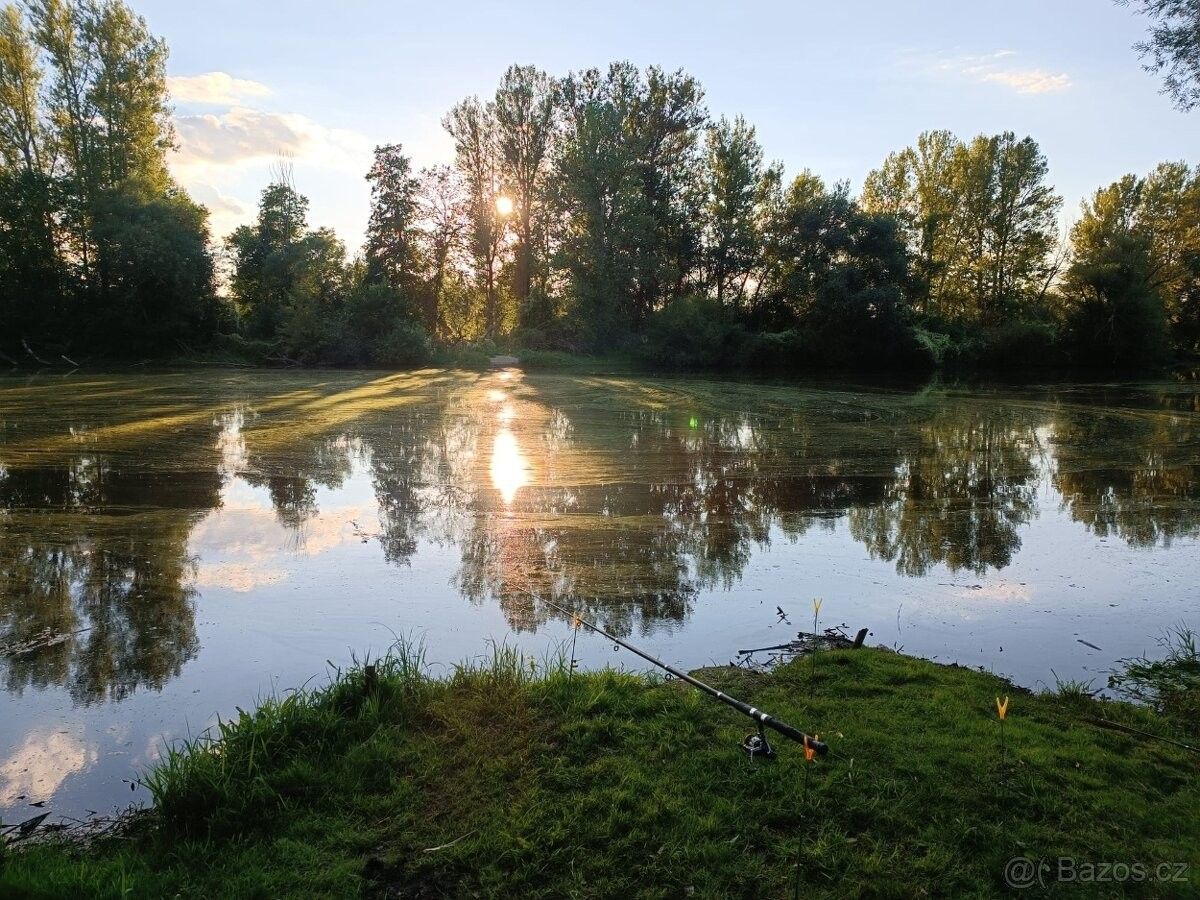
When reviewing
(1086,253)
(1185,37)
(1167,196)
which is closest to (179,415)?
(1185,37)

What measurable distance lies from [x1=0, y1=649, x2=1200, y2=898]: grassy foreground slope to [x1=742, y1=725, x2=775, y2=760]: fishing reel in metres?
0.04

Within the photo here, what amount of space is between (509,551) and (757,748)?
11.5ft

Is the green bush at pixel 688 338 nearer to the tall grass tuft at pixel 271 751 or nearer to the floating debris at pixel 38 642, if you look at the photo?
the floating debris at pixel 38 642

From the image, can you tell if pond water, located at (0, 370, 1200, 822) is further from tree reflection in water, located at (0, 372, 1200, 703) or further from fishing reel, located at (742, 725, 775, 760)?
fishing reel, located at (742, 725, 775, 760)

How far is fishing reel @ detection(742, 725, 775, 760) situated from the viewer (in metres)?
3.02

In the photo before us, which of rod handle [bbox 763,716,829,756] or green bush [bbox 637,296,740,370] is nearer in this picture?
rod handle [bbox 763,716,829,756]

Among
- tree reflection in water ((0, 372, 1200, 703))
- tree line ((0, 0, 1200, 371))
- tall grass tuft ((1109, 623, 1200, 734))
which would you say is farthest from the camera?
tree line ((0, 0, 1200, 371))

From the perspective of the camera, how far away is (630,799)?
283 cm

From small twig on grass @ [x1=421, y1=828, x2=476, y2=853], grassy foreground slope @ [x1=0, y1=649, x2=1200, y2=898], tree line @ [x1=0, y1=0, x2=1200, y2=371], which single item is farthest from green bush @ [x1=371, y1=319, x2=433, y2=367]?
small twig on grass @ [x1=421, y1=828, x2=476, y2=853]

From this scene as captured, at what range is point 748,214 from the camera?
110 feet

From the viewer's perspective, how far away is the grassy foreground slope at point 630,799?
2.47 metres

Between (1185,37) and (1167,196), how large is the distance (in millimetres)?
39382

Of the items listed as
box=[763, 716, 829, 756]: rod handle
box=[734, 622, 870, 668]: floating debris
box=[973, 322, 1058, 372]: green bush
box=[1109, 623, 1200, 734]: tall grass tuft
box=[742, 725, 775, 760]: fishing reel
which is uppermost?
box=[973, 322, 1058, 372]: green bush

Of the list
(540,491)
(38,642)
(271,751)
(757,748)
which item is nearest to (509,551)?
(540,491)
